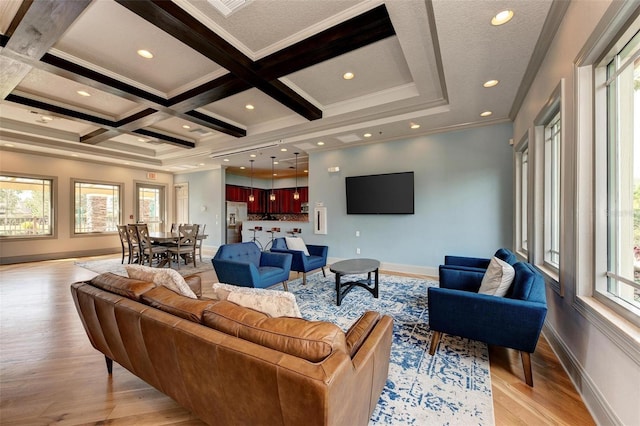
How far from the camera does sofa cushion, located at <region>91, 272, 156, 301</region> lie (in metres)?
1.68

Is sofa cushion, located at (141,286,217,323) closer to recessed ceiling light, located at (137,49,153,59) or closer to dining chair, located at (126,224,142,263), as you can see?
recessed ceiling light, located at (137,49,153,59)

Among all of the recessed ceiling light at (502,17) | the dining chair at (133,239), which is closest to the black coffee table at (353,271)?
the recessed ceiling light at (502,17)

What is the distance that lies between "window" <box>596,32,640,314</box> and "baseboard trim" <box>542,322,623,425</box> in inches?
23.5

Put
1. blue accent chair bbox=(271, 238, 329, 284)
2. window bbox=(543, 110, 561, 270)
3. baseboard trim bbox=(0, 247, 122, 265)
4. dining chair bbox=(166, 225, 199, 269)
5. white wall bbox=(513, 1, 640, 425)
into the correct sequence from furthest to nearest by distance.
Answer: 1. baseboard trim bbox=(0, 247, 122, 265)
2. dining chair bbox=(166, 225, 199, 269)
3. blue accent chair bbox=(271, 238, 329, 284)
4. window bbox=(543, 110, 561, 270)
5. white wall bbox=(513, 1, 640, 425)

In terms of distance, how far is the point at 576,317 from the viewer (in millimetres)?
1944

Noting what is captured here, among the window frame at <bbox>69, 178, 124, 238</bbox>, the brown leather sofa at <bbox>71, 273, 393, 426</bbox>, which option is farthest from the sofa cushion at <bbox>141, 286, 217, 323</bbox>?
the window frame at <bbox>69, 178, 124, 238</bbox>

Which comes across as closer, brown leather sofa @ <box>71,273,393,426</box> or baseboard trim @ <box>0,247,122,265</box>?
brown leather sofa @ <box>71,273,393,426</box>

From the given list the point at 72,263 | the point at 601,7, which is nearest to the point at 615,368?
the point at 601,7

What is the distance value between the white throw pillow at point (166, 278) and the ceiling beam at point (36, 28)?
7.38 ft

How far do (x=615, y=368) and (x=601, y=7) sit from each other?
7.08ft

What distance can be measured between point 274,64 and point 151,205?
8630 millimetres

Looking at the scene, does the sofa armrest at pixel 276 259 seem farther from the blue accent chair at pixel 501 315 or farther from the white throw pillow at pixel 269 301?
the white throw pillow at pixel 269 301

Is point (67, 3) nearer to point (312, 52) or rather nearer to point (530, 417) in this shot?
point (312, 52)

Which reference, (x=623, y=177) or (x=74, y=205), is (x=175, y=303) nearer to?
(x=623, y=177)
